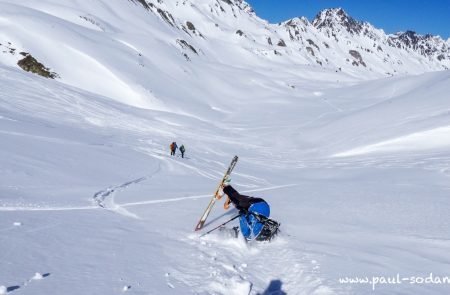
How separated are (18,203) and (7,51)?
117 feet

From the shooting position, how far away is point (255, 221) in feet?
26.3

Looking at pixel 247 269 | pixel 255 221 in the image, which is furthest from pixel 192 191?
pixel 247 269

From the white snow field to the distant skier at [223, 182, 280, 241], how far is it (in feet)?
0.81

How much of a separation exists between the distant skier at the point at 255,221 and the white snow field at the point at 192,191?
25cm

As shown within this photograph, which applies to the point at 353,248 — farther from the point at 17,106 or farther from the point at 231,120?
the point at 231,120

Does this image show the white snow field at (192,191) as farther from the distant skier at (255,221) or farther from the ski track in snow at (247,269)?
the distant skier at (255,221)

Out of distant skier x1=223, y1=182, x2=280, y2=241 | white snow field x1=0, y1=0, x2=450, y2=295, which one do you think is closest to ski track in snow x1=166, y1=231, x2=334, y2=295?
white snow field x1=0, y1=0, x2=450, y2=295

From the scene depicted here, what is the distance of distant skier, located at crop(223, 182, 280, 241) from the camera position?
7.94m

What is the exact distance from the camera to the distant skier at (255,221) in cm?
794

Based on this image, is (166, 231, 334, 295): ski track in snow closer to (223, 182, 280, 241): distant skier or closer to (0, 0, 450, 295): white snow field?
(0, 0, 450, 295): white snow field

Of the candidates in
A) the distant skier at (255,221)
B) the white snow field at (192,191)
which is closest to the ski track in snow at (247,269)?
the white snow field at (192,191)

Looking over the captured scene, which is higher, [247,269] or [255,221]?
[255,221]

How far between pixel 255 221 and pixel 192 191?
17.2 ft

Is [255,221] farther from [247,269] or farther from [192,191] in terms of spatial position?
[192,191]
